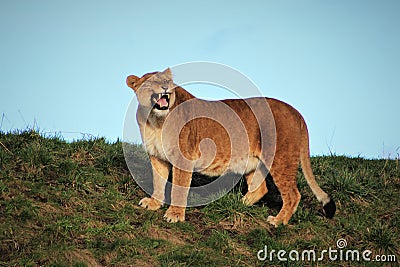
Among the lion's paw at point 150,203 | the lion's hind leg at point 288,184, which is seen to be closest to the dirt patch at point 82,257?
the lion's paw at point 150,203

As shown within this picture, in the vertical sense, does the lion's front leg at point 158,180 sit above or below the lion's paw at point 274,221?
above

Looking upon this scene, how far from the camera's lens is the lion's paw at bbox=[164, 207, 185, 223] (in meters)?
6.51

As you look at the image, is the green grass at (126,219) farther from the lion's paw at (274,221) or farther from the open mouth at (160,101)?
the open mouth at (160,101)

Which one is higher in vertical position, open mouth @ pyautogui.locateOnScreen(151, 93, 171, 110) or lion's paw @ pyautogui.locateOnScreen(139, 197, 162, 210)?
open mouth @ pyautogui.locateOnScreen(151, 93, 171, 110)

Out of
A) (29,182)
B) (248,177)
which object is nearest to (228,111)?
(248,177)

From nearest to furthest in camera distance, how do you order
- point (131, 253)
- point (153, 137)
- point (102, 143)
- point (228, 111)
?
point (131, 253) → point (153, 137) → point (228, 111) → point (102, 143)

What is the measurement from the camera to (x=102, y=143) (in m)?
8.53

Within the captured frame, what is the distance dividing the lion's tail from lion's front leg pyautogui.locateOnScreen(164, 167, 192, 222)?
1.78 m

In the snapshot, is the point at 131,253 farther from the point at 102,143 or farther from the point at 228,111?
the point at 102,143

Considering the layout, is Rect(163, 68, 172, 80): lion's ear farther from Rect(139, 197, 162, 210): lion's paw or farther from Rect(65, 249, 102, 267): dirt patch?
Rect(65, 249, 102, 267): dirt patch

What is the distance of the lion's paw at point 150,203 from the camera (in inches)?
270

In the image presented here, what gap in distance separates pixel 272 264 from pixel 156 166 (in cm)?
222

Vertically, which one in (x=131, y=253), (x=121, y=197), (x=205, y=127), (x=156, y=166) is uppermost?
(x=205, y=127)

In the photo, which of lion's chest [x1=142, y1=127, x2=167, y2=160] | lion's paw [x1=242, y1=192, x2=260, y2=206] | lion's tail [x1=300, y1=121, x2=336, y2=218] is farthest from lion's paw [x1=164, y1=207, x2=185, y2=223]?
lion's tail [x1=300, y1=121, x2=336, y2=218]
